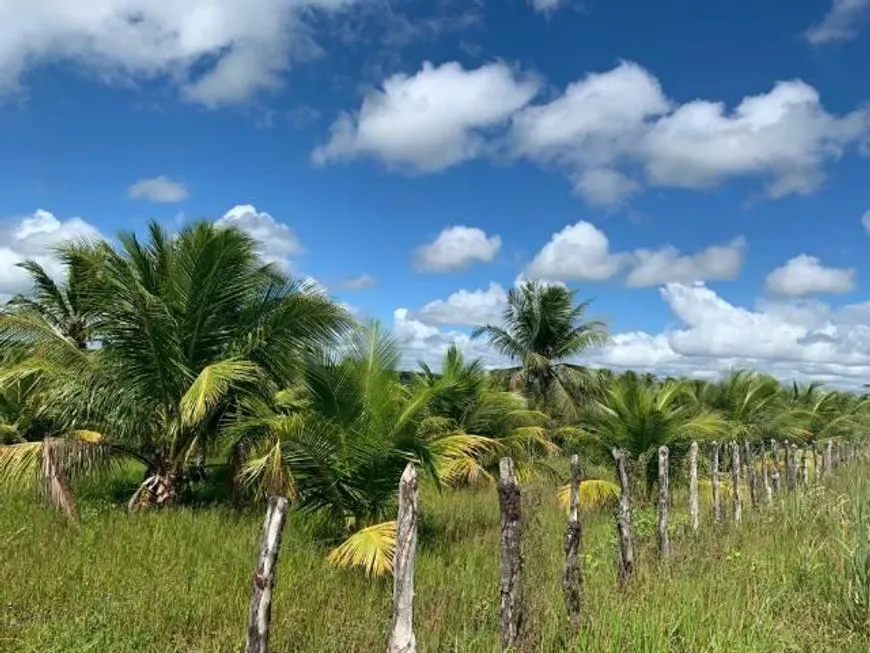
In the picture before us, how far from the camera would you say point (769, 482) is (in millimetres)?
11492

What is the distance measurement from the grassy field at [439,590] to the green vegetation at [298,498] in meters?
0.03

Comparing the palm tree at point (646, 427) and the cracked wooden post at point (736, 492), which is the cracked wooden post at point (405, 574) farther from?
the palm tree at point (646, 427)

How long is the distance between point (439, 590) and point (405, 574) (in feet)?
9.22

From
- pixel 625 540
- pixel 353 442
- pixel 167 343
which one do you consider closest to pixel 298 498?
pixel 353 442

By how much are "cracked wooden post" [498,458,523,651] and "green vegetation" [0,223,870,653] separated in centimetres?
15

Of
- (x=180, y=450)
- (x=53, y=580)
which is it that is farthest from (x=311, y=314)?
(x=53, y=580)

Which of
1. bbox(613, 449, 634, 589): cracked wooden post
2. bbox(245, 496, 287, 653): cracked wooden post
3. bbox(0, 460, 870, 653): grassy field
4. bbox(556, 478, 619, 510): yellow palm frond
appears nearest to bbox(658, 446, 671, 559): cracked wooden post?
bbox(0, 460, 870, 653): grassy field

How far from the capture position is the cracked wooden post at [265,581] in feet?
12.8

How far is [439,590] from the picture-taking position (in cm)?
661

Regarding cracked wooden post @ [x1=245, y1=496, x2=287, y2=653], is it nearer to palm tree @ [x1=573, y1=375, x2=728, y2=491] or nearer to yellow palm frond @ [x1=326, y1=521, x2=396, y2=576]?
yellow palm frond @ [x1=326, y1=521, x2=396, y2=576]

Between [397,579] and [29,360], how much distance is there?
9.58 meters

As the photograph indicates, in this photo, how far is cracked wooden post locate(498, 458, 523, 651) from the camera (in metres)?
4.54

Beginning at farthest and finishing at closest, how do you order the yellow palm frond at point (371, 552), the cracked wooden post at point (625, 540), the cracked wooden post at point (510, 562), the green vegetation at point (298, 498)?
the yellow palm frond at point (371, 552), the cracked wooden post at point (625, 540), the green vegetation at point (298, 498), the cracked wooden post at point (510, 562)

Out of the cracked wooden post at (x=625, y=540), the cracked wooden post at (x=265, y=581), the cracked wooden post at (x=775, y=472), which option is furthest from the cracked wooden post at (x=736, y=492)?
the cracked wooden post at (x=265, y=581)
